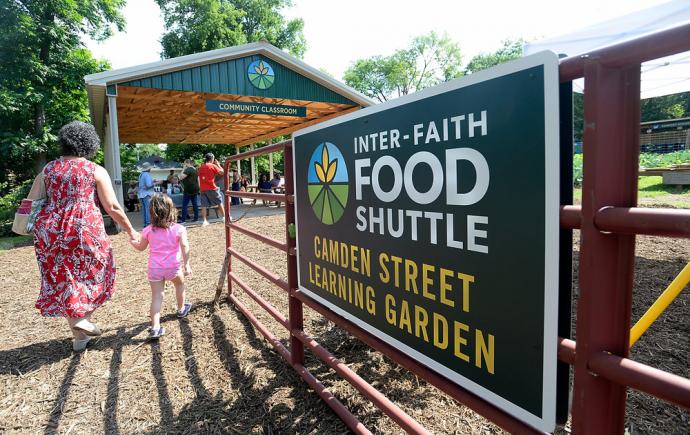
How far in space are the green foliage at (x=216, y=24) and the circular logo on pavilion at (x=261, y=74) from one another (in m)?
17.5

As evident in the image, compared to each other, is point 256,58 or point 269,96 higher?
point 256,58

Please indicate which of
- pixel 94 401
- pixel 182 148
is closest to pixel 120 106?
pixel 94 401

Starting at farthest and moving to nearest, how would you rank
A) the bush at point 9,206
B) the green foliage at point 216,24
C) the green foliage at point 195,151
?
1. the green foliage at point 195,151
2. the green foliage at point 216,24
3. the bush at point 9,206

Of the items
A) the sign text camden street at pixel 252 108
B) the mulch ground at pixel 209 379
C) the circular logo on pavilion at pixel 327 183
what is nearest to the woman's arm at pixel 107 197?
the mulch ground at pixel 209 379

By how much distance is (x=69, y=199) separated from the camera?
320 centimetres

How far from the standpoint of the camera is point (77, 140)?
328 centimetres

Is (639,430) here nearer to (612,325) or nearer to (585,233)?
(612,325)

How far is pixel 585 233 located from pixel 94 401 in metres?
3.09

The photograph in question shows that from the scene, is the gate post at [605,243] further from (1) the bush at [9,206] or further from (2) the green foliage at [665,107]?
(2) the green foliage at [665,107]

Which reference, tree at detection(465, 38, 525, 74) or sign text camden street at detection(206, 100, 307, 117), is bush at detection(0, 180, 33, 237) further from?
tree at detection(465, 38, 525, 74)

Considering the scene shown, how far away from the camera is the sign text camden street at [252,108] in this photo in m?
11.6

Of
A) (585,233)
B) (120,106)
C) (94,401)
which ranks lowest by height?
(94,401)

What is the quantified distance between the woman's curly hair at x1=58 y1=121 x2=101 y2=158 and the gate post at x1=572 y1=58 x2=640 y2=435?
343cm

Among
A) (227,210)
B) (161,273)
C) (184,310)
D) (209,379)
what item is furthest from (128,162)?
(209,379)
